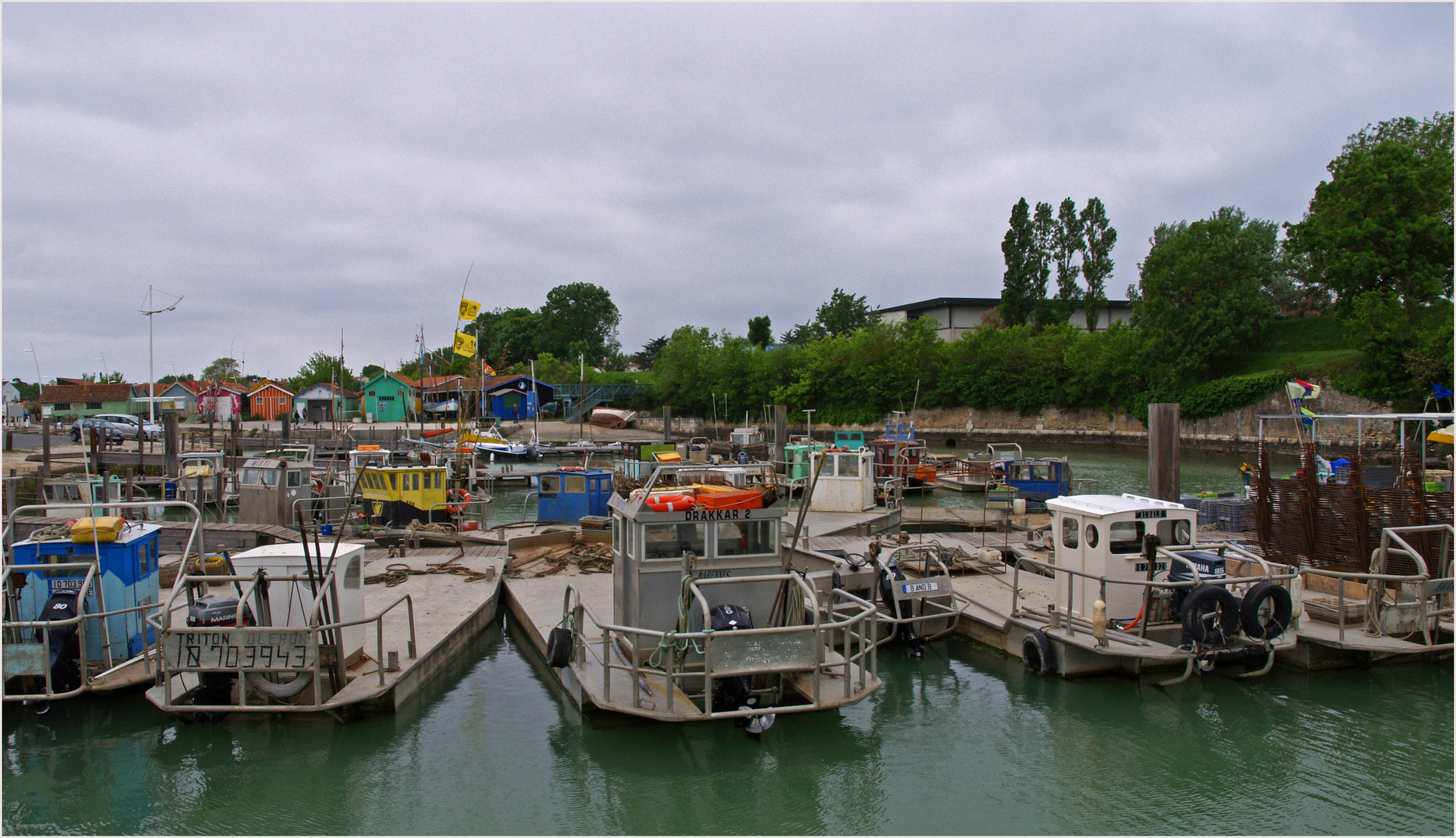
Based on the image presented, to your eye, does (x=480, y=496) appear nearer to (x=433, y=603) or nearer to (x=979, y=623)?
(x=433, y=603)

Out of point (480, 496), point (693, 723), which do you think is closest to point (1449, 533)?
point (693, 723)

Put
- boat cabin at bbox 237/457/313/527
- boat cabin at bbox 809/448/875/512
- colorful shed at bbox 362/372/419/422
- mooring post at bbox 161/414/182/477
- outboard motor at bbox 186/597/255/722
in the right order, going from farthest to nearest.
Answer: colorful shed at bbox 362/372/419/422 → mooring post at bbox 161/414/182/477 → boat cabin at bbox 809/448/875/512 → boat cabin at bbox 237/457/313/527 → outboard motor at bbox 186/597/255/722

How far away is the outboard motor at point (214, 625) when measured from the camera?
9.34 meters

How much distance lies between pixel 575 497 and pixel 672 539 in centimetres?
1481

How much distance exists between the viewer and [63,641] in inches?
378

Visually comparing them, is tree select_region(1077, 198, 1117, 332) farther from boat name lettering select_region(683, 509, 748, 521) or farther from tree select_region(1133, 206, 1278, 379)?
boat name lettering select_region(683, 509, 748, 521)

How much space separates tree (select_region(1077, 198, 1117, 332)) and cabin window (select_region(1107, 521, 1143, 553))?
242ft

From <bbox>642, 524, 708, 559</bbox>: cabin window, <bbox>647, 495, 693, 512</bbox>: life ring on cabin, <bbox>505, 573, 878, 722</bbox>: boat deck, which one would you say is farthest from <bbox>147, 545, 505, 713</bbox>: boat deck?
<bbox>647, 495, 693, 512</bbox>: life ring on cabin

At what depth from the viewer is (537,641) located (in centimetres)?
1295

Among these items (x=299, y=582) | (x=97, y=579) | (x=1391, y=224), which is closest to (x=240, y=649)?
(x=299, y=582)

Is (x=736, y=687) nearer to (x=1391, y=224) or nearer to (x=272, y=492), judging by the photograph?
(x=272, y=492)

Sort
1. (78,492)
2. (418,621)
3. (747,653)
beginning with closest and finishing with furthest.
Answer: (747,653)
(418,621)
(78,492)

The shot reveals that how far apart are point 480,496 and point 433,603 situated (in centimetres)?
1407

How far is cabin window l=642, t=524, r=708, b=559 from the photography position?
32.1ft
